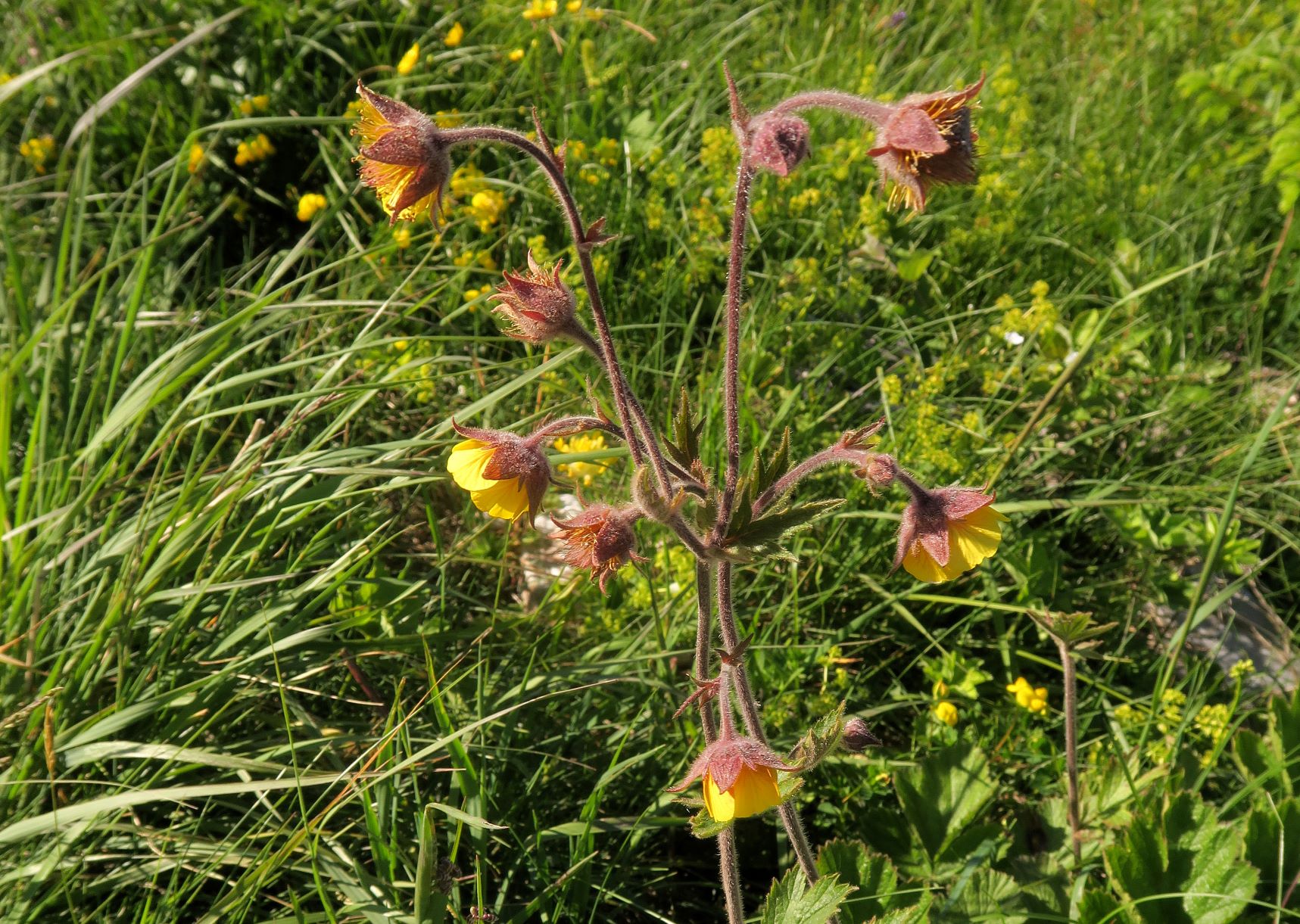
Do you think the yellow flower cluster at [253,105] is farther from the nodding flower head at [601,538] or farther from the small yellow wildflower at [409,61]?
the nodding flower head at [601,538]

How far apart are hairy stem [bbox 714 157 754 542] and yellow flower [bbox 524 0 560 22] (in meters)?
2.16

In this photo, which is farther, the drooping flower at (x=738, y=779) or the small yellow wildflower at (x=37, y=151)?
the small yellow wildflower at (x=37, y=151)

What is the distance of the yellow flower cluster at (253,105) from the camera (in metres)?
3.33

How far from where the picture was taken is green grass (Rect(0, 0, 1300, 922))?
1884 millimetres

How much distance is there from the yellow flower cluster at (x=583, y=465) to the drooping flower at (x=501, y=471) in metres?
0.89

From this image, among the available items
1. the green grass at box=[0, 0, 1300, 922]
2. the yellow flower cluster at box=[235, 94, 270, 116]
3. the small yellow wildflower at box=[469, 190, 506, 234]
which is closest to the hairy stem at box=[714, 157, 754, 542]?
the green grass at box=[0, 0, 1300, 922]

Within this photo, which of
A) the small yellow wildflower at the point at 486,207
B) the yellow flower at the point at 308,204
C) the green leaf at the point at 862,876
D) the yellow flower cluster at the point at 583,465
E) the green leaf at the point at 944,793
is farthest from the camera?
the yellow flower at the point at 308,204

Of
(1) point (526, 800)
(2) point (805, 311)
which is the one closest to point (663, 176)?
(2) point (805, 311)

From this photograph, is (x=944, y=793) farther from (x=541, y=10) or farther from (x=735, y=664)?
(x=541, y=10)

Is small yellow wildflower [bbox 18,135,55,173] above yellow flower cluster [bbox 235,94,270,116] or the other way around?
the other way around

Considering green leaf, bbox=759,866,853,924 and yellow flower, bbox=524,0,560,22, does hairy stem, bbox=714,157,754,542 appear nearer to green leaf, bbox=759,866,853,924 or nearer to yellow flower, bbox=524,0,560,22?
green leaf, bbox=759,866,853,924

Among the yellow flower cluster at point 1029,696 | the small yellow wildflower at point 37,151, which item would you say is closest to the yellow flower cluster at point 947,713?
the yellow flower cluster at point 1029,696

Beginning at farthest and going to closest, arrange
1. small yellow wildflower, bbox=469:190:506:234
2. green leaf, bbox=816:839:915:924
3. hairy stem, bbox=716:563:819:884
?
1. small yellow wildflower, bbox=469:190:506:234
2. green leaf, bbox=816:839:915:924
3. hairy stem, bbox=716:563:819:884

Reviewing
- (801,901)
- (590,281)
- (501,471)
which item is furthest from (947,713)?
(590,281)
